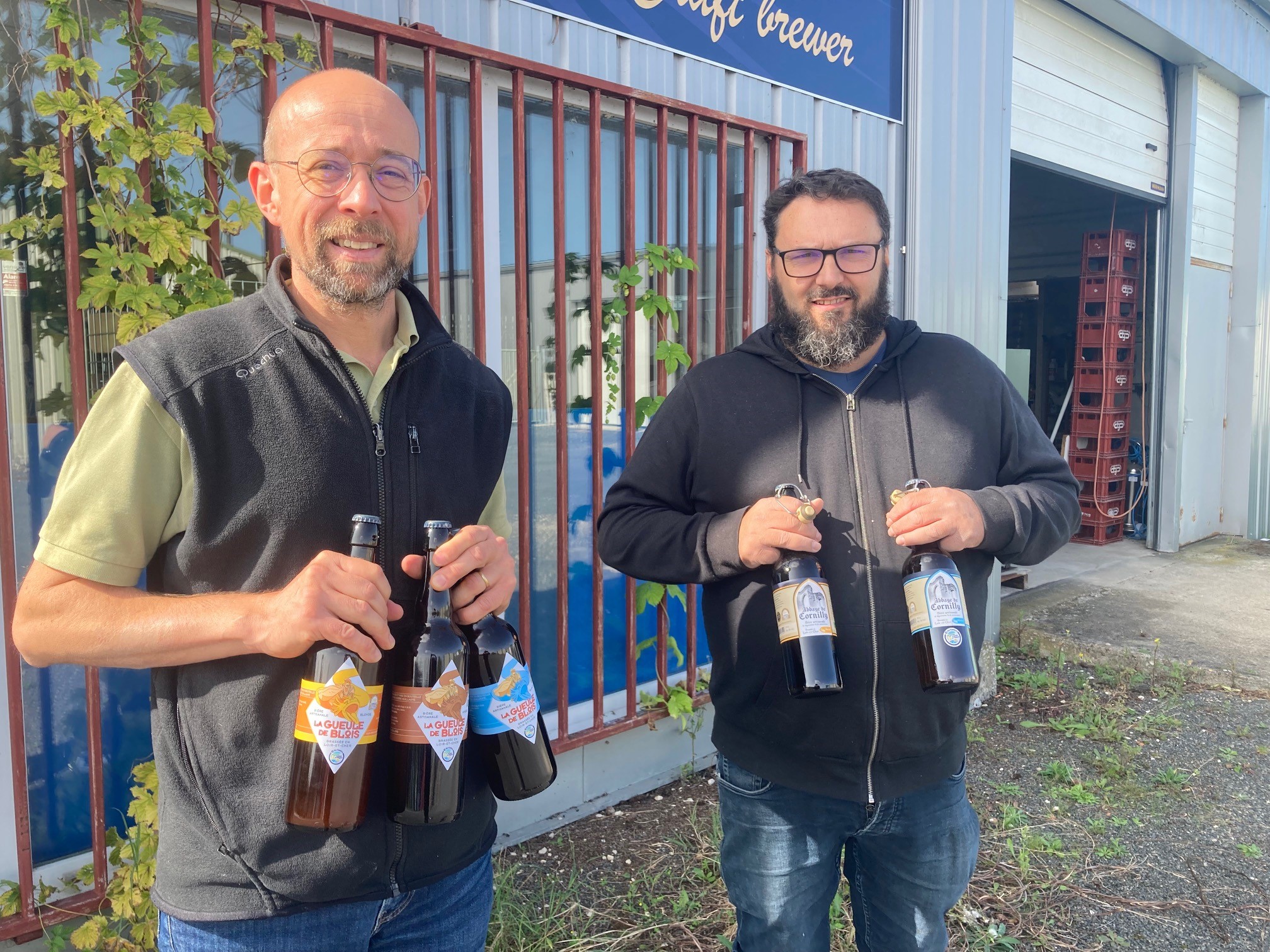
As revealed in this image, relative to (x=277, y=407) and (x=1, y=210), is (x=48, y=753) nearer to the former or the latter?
(x=1, y=210)

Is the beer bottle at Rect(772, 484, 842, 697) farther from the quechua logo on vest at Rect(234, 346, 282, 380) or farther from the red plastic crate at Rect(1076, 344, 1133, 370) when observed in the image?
the red plastic crate at Rect(1076, 344, 1133, 370)

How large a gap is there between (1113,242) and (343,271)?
9.71m

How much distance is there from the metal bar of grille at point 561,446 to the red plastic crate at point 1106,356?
7825 millimetres

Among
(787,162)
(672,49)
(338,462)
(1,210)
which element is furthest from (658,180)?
(338,462)

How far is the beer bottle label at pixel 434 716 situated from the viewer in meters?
1.39

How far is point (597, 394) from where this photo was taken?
3703mm

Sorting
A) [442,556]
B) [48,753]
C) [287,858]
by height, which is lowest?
[48,753]

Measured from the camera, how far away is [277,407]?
1.44 m

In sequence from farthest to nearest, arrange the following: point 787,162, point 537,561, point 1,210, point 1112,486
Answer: point 1112,486, point 787,162, point 537,561, point 1,210

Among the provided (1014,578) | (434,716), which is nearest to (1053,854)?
(434,716)

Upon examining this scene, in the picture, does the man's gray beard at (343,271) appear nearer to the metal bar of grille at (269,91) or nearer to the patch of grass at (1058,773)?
the metal bar of grille at (269,91)

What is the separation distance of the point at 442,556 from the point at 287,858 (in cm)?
54

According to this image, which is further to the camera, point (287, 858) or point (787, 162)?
point (787, 162)

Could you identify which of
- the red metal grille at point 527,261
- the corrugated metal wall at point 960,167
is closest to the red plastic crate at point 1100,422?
the corrugated metal wall at point 960,167
